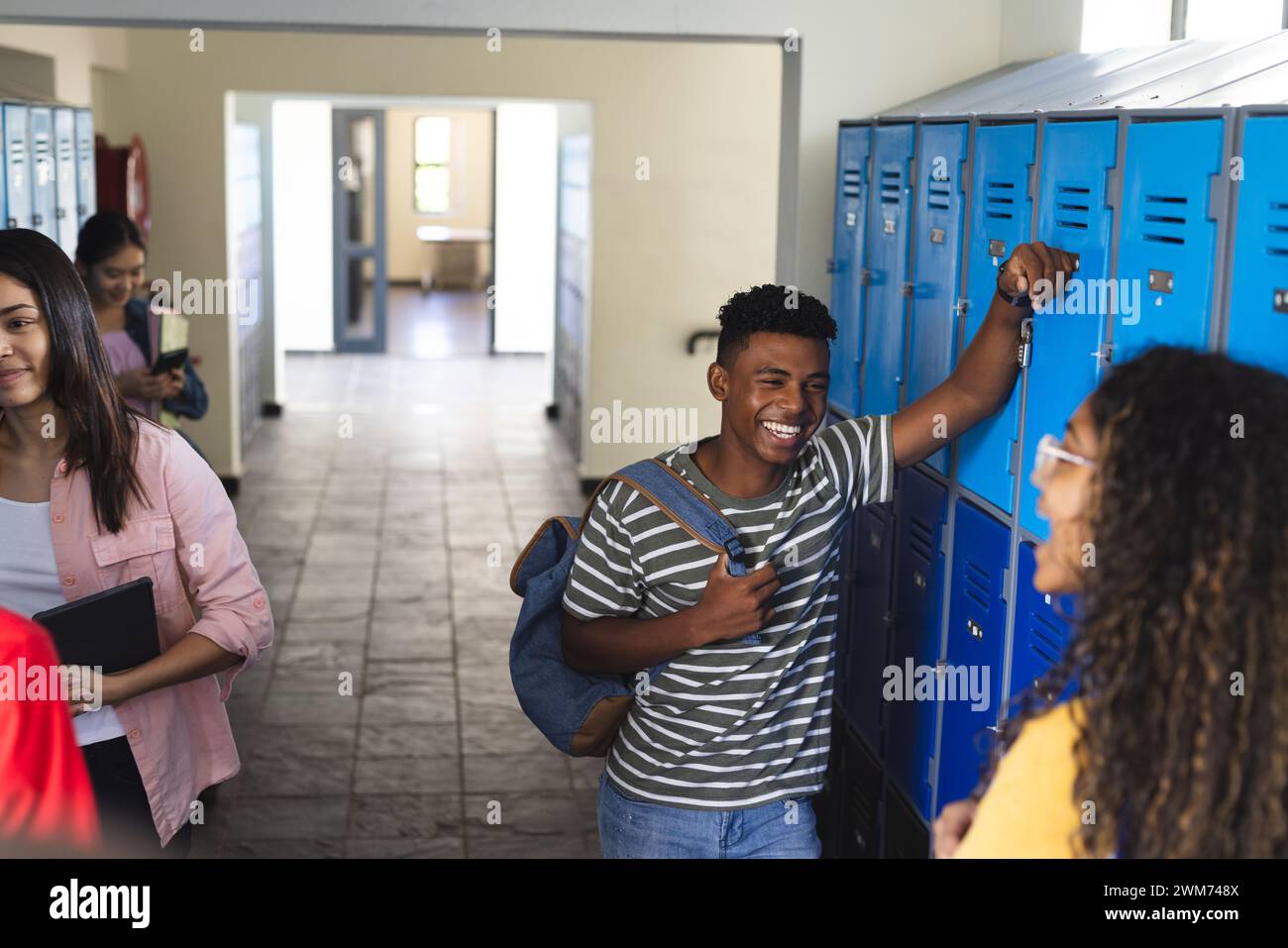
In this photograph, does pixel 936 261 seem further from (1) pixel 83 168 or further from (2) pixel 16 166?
(1) pixel 83 168

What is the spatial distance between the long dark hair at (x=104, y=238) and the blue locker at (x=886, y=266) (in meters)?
2.30

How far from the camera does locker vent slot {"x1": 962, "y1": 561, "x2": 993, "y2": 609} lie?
2604mm

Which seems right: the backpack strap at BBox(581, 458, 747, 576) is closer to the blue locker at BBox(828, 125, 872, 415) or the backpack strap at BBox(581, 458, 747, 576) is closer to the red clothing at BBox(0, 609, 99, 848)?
the red clothing at BBox(0, 609, 99, 848)

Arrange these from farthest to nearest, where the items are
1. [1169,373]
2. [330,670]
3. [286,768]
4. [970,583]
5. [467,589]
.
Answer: [467,589], [330,670], [286,768], [970,583], [1169,373]

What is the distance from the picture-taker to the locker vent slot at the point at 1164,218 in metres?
1.94

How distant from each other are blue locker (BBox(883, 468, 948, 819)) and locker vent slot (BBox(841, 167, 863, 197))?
742 mm

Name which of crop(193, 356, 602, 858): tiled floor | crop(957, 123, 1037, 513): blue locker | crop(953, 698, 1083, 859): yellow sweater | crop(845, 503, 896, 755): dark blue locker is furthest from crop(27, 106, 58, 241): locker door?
crop(953, 698, 1083, 859): yellow sweater

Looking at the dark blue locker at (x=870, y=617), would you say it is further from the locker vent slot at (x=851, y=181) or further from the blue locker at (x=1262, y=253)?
the blue locker at (x=1262, y=253)

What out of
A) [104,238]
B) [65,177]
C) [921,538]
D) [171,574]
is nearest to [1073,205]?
[921,538]

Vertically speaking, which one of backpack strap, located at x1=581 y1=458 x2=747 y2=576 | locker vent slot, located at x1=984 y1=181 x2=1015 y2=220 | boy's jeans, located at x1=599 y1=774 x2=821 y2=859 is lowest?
boy's jeans, located at x1=599 y1=774 x2=821 y2=859
